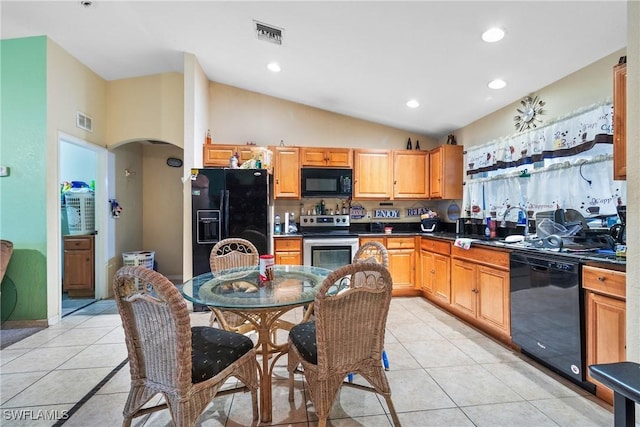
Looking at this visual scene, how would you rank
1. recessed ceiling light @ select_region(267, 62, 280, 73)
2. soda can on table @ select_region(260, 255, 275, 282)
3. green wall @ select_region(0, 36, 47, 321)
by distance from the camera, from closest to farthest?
soda can on table @ select_region(260, 255, 275, 282) → green wall @ select_region(0, 36, 47, 321) → recessed ceiling light @ select_region(267, 62, 280, 73)

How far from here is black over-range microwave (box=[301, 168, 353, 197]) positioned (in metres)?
4.18

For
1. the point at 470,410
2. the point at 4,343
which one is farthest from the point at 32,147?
the point at 470,410

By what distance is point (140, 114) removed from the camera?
13.5 ft

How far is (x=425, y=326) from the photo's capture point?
315cm

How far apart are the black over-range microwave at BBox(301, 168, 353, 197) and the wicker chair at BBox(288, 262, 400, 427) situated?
9.04 feet

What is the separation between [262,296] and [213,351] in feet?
1.18

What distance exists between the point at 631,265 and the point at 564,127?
165 centimetres

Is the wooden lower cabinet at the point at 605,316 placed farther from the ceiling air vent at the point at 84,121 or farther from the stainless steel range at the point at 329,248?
the ceiling air vent at the point at 84,121

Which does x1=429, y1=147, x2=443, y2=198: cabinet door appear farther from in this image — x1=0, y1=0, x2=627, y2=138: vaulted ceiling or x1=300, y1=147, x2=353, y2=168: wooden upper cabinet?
x1=300, y1=147, x2=353, y2=168: wooden upper cabinet

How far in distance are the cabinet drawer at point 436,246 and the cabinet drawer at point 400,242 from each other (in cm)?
14

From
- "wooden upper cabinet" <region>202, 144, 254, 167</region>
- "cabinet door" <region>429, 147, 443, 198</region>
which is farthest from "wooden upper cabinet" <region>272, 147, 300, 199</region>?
"cabinet door" <region>429, 147, 443, 198</region>

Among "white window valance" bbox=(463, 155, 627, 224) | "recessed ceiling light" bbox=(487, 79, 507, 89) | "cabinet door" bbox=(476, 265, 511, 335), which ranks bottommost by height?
"cabinet door" bbox=(476, 265, 511, 335)

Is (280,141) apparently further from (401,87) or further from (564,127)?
(564,127)

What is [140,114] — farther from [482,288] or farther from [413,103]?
[482,288]
